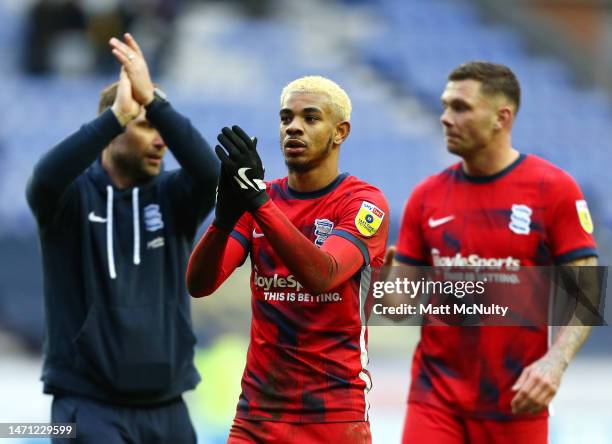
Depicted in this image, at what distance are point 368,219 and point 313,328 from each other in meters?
0.47

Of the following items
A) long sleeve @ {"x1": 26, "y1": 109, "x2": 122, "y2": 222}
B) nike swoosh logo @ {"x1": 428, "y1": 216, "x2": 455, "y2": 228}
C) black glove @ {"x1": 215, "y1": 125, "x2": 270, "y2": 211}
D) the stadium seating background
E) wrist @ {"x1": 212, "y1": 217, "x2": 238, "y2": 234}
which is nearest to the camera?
black glove @ {"x1": 215, "y1": 125, "x2": 270, "y2": 211}

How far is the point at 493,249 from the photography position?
210 inches

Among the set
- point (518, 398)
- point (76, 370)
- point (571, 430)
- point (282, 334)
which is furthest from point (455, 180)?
point (571, 430)

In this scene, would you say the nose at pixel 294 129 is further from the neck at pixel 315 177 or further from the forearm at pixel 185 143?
the forearm at pixel 185 143

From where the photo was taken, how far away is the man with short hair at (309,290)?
4.19m

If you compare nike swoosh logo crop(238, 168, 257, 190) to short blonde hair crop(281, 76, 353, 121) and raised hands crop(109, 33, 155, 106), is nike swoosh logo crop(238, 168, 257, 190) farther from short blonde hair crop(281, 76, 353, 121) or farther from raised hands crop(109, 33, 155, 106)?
raised hands crop(109, 33, 155, 106)

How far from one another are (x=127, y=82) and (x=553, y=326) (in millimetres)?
2304

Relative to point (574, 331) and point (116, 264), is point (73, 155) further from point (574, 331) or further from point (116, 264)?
point (574, 331)

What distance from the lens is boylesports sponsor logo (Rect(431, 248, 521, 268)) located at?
5.31 m

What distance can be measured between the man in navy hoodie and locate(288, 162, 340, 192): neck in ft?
2.81

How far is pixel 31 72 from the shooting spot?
1684 cm

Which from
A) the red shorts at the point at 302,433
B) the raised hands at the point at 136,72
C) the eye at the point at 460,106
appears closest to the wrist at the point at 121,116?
the raised hands at the point at 136,72

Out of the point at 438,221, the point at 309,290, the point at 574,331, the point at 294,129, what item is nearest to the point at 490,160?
the point at 438,221

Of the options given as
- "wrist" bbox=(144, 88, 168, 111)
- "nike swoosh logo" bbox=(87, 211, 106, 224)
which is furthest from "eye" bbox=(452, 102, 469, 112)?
"nike swoosh logo" bbox=(87, 211, 106, 224)
